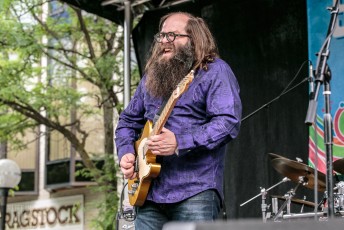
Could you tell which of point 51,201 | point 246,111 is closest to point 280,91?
point 246,111

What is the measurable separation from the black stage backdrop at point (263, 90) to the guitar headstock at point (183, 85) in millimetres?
2971

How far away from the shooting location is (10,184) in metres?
9.91

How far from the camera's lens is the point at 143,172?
10.4ft

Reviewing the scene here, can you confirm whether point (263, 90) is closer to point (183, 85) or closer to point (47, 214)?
point (183, 85)

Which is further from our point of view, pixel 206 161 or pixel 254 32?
pixel 254 32

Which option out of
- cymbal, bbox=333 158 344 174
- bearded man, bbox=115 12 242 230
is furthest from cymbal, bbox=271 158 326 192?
bearded man, bbox=115 12 242 230

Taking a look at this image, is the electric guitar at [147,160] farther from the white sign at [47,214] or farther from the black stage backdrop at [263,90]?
the white sign at [47,214]

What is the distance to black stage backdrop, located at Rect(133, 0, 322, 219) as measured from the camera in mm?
5926

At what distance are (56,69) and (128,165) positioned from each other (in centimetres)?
835

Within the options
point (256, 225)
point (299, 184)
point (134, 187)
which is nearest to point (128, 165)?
point (134, 187)

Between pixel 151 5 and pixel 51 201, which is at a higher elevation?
pixel 151 5

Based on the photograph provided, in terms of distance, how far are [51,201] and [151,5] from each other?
36.8 ft

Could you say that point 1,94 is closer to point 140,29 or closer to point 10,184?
point 10,184

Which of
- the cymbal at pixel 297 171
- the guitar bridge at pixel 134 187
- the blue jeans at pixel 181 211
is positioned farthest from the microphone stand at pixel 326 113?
the cymbal at pixel 297 171
